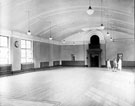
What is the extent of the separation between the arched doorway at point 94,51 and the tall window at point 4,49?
1140 centimetres

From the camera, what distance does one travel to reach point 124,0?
7742 mm

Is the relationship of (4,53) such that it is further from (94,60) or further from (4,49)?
(94,60)

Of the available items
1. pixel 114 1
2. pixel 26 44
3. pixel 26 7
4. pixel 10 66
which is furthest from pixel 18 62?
pixel 114 1

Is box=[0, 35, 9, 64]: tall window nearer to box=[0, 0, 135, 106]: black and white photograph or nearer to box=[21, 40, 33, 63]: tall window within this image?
box=[0, 0, 135, 106]: black and white photograph

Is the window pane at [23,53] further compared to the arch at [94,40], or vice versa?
the arch at [94,40]

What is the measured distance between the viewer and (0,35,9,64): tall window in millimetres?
12165

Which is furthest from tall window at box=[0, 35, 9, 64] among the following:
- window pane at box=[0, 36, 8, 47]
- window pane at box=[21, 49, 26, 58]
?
Result: window pane at box=[21, 49, 26, 58]

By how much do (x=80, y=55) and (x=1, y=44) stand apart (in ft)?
39.4

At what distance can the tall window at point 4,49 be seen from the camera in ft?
39.9

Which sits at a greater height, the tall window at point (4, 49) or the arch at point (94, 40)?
the arch at point (94, 40)

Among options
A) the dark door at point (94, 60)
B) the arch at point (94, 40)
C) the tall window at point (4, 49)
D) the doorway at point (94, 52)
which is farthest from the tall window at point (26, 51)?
the dark door at point (94, 60)

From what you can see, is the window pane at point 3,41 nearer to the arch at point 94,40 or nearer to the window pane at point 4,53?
the window pane at point 4,53

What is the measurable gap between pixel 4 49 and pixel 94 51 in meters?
12.1

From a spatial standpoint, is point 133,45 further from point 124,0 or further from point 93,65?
point 124,0
